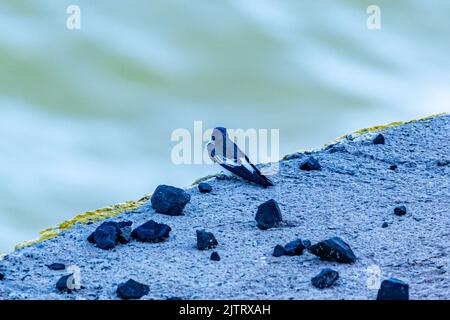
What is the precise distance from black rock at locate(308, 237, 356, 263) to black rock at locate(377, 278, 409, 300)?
74 cm

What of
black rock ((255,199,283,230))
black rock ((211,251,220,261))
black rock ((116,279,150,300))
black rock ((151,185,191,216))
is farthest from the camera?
black rock ((151,185,191,216))

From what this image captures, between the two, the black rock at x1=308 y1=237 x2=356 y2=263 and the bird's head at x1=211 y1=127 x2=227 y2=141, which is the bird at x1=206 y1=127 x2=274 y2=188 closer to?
the bird's head at x1=211 y1=127 x2=227 y2=141

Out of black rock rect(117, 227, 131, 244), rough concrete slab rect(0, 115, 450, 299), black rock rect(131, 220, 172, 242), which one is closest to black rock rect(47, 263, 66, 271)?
rough concrete slab rect(0, 115, 450, 299)

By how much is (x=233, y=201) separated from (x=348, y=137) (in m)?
1.73

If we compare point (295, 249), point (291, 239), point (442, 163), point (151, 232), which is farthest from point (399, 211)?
point (151, 232)

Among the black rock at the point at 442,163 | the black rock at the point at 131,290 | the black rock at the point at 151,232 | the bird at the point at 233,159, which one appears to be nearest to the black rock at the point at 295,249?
the black rock at the point at 151,232

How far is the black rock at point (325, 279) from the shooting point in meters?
5.38

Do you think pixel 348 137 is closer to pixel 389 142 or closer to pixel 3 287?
pixel 389 142

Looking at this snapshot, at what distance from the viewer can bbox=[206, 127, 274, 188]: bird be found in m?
7.18

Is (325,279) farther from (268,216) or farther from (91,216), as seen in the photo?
(91,216)

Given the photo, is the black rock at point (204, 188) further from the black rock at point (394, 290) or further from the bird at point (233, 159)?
the black rock at point (394, 290)

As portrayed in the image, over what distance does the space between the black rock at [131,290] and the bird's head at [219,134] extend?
86.5 inches
